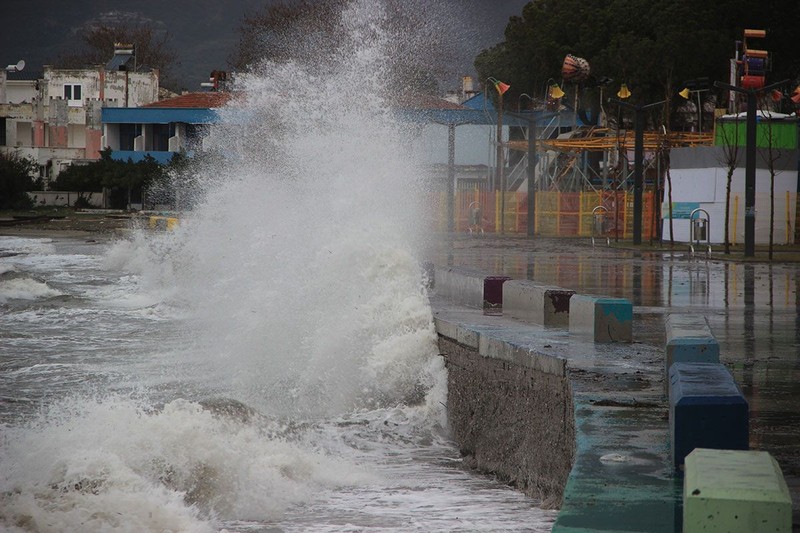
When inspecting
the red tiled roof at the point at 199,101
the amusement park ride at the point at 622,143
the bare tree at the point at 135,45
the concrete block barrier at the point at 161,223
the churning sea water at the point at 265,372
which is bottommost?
the churning sea water at the point at 265,372

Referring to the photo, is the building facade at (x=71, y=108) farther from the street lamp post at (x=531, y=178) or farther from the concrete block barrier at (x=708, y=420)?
the concrete block barrier at (x=708, y=420)

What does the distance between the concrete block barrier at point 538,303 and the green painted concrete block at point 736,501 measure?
709 centimetres

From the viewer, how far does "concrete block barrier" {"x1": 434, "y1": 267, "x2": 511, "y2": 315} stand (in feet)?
43.4

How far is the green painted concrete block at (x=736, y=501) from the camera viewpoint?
391 centimetres

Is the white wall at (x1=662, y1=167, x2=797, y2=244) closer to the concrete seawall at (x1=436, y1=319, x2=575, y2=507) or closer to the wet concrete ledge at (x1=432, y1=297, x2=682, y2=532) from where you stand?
the wet concrete ledge at (x1=432, y1=297, x2=682, y2=532)

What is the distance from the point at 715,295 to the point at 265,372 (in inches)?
258

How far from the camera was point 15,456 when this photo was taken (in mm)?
7695

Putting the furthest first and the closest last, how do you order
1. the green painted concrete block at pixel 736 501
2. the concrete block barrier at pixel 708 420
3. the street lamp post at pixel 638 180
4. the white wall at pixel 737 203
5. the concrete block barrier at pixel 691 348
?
1. the white wall at pixel 737 203
2. the street lamp post at pixel 638 180
3. the concrete block barrier at pixel 691 348
4. the concrete block barrier at pixel 708 420
5. the green painted concrete block at pixel 736 501

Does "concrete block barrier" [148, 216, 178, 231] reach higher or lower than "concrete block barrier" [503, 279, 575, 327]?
higher

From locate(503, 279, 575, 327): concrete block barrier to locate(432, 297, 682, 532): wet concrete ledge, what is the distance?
0.90ft

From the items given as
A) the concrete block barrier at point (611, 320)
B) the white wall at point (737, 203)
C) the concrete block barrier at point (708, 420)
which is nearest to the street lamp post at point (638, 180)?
the white wall at point (737, 203)

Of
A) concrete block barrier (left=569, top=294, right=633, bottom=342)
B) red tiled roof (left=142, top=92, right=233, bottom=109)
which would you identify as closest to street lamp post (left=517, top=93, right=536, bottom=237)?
concrete block barrier (left=569, top=294, right=633, bottom=342)

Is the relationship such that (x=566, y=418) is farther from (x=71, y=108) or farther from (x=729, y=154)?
(x=71, y=108)

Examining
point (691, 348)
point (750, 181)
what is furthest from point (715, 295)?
point (750, 181)
